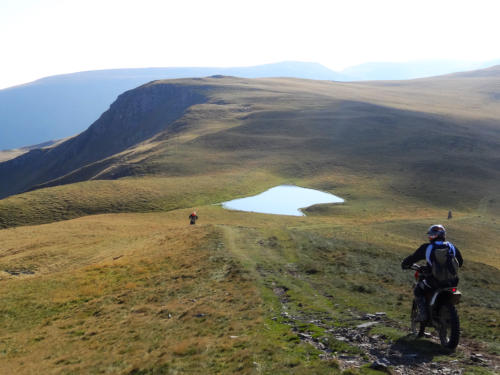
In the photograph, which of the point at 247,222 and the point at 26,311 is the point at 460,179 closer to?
the point at 247,222

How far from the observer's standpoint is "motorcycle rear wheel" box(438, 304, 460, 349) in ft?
38.4

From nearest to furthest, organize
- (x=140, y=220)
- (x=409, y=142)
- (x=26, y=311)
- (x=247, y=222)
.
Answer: (x=26, y=311) → (x=247, y=222) → (x=140, y=220) → (x=409, y=142)

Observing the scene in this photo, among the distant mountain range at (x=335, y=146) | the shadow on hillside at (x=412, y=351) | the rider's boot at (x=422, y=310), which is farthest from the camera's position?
the distant mountain range at (x=335, y=146)

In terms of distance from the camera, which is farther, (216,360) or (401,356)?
(216,360)

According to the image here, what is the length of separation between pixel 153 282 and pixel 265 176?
81.0 metres

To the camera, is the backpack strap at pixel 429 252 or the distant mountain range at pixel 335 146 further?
the distant mountain range at pixel 335 146

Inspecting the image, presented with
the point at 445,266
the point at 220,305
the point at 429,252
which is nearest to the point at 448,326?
the point at 445,266

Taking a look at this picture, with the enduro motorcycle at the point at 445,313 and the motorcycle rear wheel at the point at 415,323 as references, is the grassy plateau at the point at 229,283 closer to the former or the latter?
the motorcycle rear wheel at the point at 415,323

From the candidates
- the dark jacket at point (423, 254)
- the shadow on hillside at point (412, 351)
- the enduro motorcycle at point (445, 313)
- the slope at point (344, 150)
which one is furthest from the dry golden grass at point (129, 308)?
the slope at point (344, 150)

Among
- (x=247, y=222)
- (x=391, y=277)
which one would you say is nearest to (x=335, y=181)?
(x=247, y=222)

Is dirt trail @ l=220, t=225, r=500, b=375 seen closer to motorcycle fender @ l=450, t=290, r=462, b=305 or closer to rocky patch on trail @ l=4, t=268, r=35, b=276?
motorcycle fender @ l=450, t=290, r=462, b=305

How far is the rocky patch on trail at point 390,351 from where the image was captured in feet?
36.0

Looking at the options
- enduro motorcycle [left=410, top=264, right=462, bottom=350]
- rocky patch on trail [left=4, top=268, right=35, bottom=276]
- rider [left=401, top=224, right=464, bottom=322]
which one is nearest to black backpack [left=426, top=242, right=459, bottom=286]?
rider [left=401, top=224, right=464, bottom=322]

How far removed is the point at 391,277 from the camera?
90.0 ft
